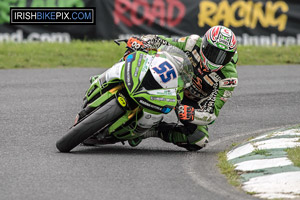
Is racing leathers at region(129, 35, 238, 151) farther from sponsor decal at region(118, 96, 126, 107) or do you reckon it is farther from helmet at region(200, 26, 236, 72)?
sponsor decal at region(118, 96, 126, 107)

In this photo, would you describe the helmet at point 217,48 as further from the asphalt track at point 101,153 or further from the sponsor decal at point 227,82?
the asphalt track at point 101,153

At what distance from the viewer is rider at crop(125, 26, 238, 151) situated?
7.34 meters

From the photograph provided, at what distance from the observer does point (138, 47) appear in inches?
299

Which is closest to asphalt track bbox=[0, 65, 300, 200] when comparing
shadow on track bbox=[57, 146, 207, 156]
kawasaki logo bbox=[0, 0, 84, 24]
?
shadow on track bbox=[57, 146, 207, 156]

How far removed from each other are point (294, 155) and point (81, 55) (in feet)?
30.7

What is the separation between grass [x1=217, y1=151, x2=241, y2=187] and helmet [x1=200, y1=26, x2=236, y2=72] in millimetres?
992

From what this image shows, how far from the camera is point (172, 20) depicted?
1641cm

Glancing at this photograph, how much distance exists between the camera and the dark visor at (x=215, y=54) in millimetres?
7348

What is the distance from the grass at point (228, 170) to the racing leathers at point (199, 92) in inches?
17.8

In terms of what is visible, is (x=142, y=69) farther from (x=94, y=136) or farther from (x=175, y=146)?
(x=175, y=146)

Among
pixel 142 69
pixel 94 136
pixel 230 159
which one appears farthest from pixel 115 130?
pixel 230 159

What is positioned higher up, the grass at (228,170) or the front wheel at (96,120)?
the front wheel at (96,120)

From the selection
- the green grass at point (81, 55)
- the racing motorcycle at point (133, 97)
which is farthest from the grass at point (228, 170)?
the green grass at point (81, 55)

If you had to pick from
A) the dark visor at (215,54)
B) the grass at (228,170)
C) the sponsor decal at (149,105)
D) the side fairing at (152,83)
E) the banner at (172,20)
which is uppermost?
the banner at (172,20)
